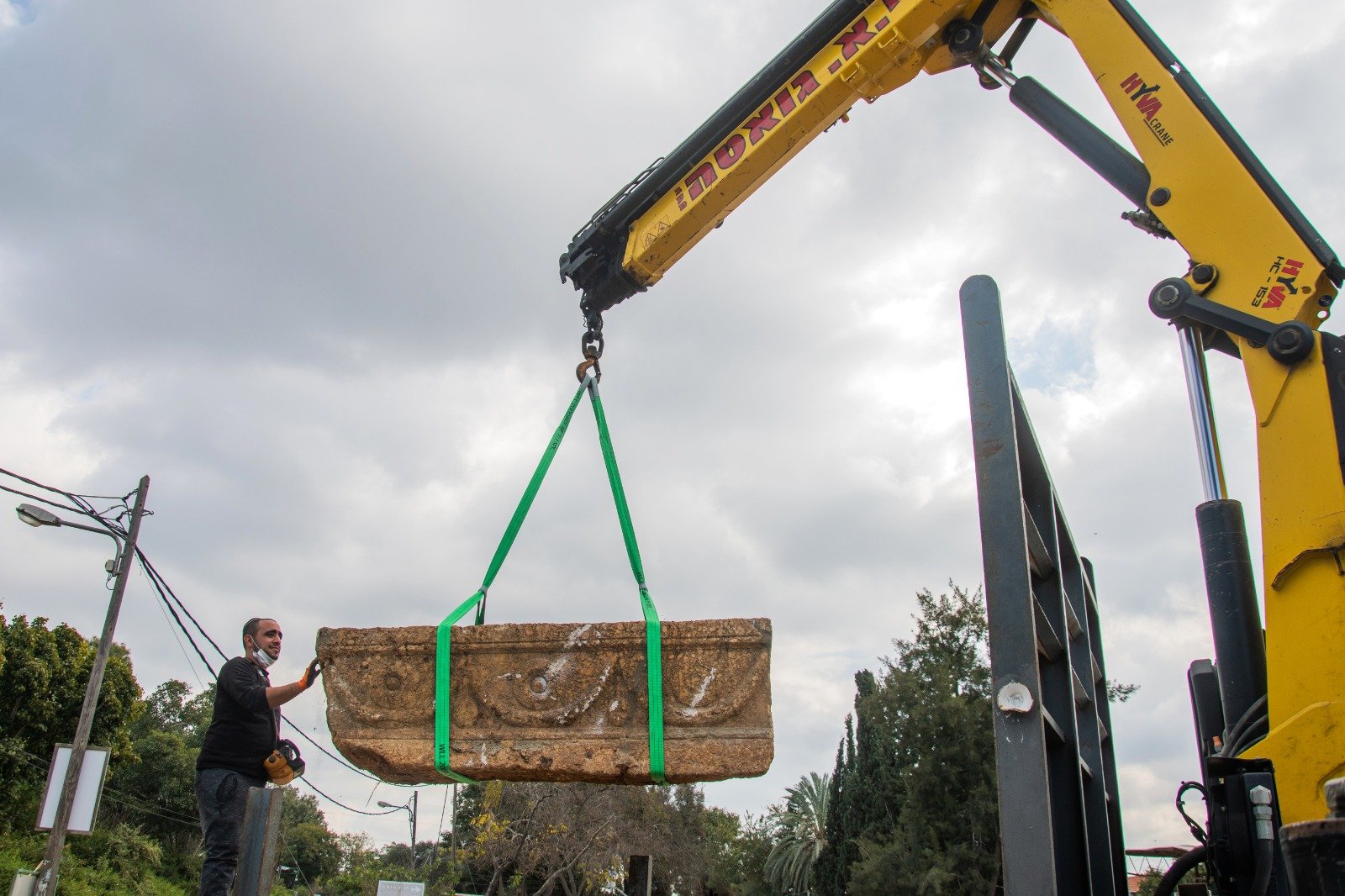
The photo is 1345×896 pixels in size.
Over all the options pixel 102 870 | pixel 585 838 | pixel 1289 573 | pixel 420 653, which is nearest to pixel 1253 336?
pixel 1289 573

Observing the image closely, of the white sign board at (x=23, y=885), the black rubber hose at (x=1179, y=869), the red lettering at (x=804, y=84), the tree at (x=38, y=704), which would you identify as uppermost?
the red lettering at (x=804, y=84)

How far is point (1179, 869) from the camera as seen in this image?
8.80 ft

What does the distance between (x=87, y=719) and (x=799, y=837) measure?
30589mm

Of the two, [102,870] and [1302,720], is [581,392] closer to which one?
[1302,720]

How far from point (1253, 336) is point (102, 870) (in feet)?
91.3

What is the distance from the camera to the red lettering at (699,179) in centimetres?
525

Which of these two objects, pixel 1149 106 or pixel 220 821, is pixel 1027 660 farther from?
pixel 220 821

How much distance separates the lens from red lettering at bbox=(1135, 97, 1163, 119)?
3.98 metres

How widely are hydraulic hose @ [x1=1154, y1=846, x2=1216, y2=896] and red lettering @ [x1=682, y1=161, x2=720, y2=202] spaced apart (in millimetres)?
3857

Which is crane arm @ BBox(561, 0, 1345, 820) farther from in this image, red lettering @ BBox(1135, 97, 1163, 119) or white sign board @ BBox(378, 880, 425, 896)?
white sign board @ BBox(378, 880, 425, 896)

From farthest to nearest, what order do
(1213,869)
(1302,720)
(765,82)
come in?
1. (765,82)
2. (1302,720)
3. (1213,869)

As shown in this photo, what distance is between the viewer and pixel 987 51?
15.7 feet

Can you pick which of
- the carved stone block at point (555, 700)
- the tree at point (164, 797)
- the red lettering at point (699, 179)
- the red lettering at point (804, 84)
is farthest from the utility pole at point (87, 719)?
the tree at point (164, 797)

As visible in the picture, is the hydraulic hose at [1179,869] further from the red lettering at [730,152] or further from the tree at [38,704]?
the tree at [38,704]
